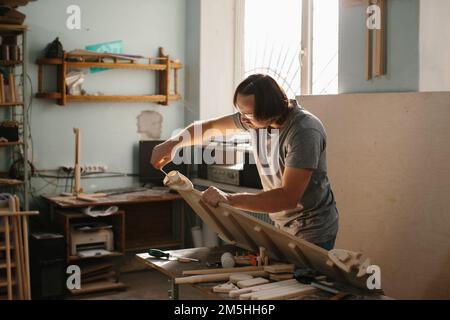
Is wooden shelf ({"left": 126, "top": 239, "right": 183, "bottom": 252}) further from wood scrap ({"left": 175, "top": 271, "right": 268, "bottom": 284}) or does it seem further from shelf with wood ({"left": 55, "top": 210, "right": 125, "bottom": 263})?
wood scrap ({"left": 175, "top": 271, "right": 268, "bottom": 284})

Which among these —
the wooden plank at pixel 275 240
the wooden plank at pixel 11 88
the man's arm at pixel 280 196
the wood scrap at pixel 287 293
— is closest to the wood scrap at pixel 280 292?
the wood scrap at pixel 287 293

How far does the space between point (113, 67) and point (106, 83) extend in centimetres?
24

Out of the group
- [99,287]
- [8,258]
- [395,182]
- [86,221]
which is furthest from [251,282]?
[86,221]

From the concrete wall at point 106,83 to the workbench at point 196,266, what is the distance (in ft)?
9.10

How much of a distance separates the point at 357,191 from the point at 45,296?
2414 mm

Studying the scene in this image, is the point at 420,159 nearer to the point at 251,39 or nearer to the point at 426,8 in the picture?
the point at 426,8

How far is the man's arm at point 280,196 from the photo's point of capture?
2.21 meters

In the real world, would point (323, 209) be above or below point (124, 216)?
above

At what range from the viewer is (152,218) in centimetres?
523

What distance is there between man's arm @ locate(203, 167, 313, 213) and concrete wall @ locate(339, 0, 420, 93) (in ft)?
4.52

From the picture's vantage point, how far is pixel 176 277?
2.20 m

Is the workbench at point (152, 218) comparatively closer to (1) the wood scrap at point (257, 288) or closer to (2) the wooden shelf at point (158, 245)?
(2) the wooden shelf at point (158, 245)
